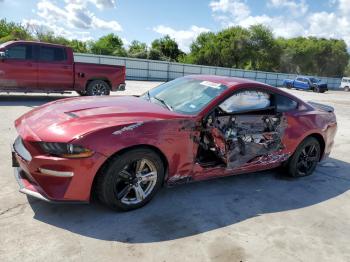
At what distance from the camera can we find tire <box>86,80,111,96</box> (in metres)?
11.3

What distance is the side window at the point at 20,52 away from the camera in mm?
9920

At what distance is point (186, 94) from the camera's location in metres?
4.48

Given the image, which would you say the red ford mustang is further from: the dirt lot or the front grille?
the dirt lot

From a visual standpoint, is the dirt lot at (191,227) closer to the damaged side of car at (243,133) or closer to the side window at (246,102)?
the damaged side of car at (243,133)

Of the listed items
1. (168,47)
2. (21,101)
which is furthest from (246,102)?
(168,47)

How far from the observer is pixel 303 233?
360 centimetres

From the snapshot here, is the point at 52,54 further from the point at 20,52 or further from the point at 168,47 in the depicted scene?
the point at 168,47

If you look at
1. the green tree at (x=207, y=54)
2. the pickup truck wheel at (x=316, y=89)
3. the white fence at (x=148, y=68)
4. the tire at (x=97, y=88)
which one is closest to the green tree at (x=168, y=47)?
the green tree at (x=207, y=54)

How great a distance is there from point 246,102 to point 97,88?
26.1 feet

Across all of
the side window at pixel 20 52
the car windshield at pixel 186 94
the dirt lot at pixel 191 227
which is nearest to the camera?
the dirt lot at pixel 191 227

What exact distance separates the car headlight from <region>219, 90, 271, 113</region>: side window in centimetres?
185

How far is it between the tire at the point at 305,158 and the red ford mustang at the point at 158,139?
0.02 m

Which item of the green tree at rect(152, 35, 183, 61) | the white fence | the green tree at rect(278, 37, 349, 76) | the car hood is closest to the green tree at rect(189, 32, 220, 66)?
the green tree at rect(152, 35, 183, 61)

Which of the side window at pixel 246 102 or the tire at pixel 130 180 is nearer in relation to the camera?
the tire at pixel 130 180
